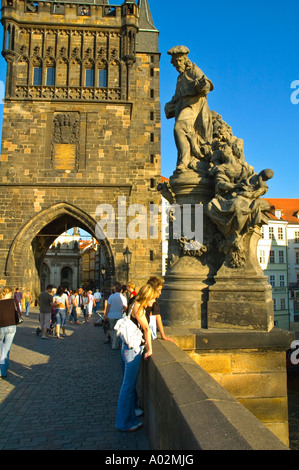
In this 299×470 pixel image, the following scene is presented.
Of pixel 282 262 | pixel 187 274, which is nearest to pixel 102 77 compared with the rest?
pixel 187 274

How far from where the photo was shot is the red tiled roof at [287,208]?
4009 cm

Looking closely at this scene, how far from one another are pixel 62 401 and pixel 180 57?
4.57 m

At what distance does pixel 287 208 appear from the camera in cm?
4206

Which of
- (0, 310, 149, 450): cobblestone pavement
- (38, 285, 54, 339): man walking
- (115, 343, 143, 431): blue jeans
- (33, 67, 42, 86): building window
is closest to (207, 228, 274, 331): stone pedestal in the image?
(115, 343, 143, 431): blue jeans

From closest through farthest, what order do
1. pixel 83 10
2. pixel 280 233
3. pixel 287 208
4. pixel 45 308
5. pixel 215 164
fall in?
pixel 215 164, pixel 45 308, pixel 83 10, pixel 280 233, pixel 287 208

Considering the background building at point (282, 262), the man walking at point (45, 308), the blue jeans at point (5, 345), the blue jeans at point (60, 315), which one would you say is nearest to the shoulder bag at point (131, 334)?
the blue jeans at point (5, 345)

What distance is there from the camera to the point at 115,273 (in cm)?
1928

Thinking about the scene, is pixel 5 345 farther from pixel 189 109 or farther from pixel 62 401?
pixel 189 109

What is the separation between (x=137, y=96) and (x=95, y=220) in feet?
30.9

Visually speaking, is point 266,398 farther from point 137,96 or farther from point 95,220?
point 137,96

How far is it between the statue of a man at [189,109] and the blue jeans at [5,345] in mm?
3473

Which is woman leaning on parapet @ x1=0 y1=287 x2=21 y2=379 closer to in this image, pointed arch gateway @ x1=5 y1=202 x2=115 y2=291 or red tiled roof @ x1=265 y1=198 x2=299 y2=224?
pointed arch gateway @ x1=5 y1=202 x2=115 y2=291

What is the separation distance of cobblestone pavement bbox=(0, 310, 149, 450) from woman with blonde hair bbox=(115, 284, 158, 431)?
0.11 metres
